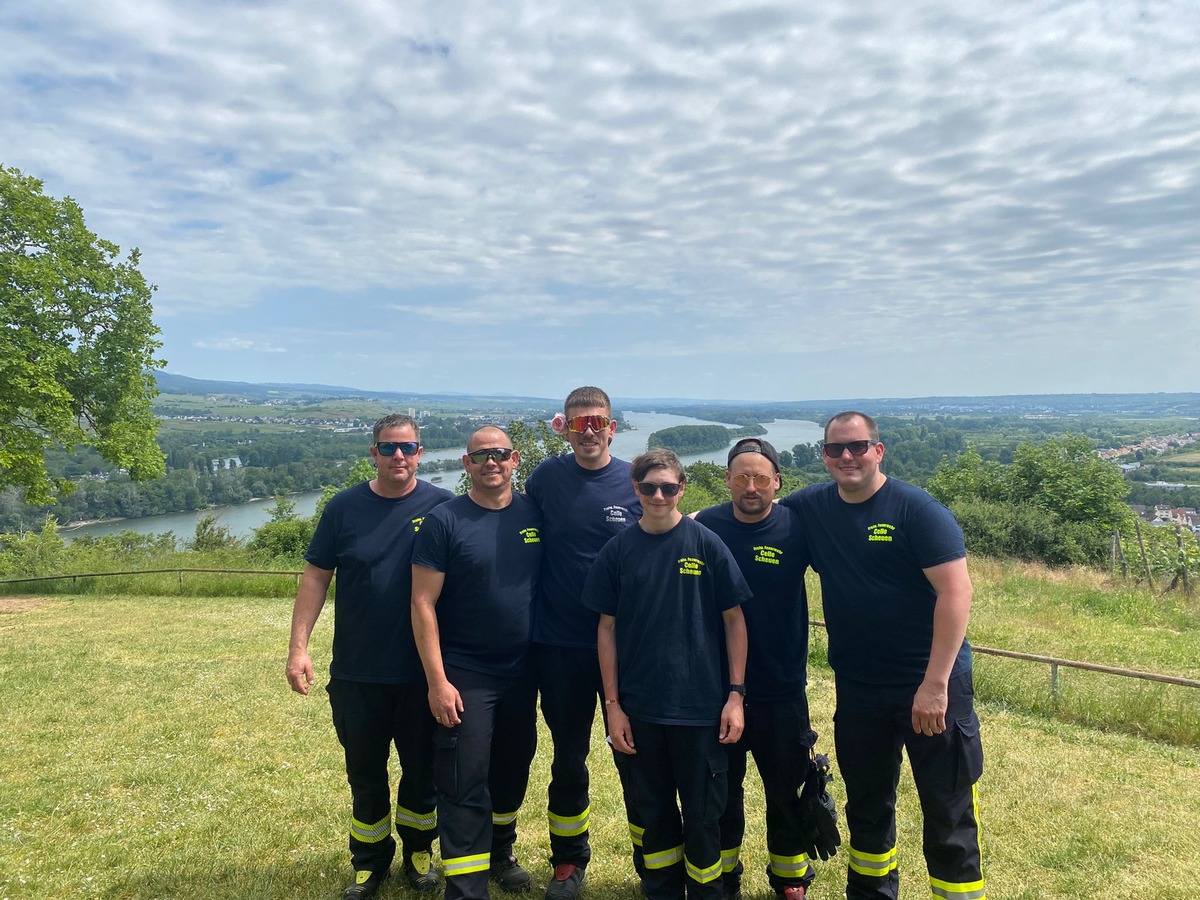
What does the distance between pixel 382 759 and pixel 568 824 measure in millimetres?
1037

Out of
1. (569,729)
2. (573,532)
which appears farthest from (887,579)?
(569,729)

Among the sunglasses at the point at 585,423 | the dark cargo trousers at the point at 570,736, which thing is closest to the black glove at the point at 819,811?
the dark cargo trousers at the point at 570,736

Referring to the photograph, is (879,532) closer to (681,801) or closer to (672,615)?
(672,615)

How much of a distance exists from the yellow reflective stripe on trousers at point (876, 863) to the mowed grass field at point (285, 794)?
22.5 inches

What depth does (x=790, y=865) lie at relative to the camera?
3.53 m

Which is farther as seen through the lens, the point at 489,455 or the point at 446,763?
the point at 489,455

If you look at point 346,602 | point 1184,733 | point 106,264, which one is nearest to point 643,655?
point 346,602

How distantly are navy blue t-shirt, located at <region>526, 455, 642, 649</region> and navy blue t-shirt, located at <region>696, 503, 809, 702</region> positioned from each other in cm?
55

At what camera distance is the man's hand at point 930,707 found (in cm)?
293

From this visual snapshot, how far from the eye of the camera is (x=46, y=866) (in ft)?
13.2

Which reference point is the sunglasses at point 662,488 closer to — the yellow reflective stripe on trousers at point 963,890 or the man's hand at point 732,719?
the man's hand at point 732,719

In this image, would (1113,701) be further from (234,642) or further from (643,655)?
(234,642)

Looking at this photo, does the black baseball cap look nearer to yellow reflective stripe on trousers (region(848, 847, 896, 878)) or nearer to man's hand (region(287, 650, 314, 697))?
yellow reflective stripe on trousers (region(848, 847, 896, 878))

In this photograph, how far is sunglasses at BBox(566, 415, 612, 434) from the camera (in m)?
3.57
